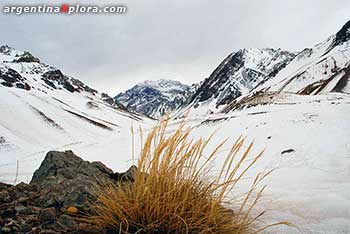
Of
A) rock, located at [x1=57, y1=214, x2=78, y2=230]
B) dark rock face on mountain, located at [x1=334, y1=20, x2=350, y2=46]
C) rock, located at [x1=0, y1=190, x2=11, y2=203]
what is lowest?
rock, located at [x1=57, y1=214, x2=78, y2=230]

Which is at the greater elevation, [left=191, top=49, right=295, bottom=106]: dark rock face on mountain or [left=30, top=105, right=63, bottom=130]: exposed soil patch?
[left=191, top=49, right=295, bottom=106]: dark rock face on mountain

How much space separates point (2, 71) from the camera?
194 feet

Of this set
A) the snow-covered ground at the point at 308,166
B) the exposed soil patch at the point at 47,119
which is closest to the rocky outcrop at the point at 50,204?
the snow-covered ground at the point at 308,166

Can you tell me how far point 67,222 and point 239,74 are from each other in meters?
165

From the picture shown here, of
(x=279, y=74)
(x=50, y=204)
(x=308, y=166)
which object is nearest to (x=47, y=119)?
(x=308, y=166)

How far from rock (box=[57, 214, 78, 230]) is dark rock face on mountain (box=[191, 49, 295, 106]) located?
129 meters

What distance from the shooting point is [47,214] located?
203cm

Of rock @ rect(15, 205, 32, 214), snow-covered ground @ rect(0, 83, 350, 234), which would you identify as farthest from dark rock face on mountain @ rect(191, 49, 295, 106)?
rock @ rect(15, 205, 32, 214)

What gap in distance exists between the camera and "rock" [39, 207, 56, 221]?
6.58ft

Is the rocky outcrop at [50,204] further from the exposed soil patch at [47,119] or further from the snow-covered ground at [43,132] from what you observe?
the exposed soil patch at [47,119]

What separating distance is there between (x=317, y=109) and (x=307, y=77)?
4328 cm

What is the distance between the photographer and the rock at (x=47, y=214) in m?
2.01

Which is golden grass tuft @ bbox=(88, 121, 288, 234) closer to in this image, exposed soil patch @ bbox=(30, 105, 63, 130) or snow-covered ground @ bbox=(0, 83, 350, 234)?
snow-covered ground @ bbox=(0, 83, 350, 234)

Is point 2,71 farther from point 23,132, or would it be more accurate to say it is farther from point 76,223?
point 76,223
